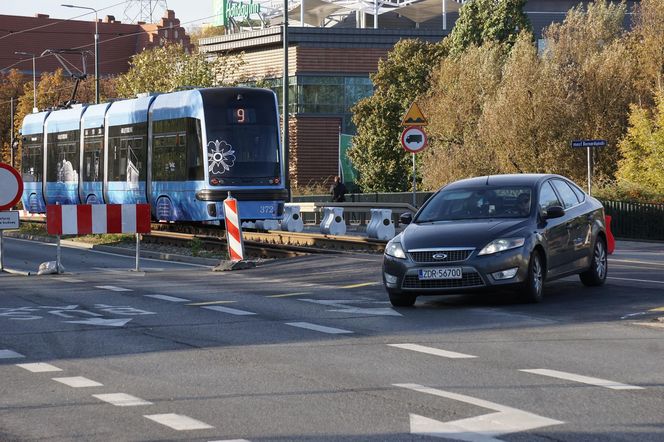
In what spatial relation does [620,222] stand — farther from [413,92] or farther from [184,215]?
[413,92]

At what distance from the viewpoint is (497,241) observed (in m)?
14.5

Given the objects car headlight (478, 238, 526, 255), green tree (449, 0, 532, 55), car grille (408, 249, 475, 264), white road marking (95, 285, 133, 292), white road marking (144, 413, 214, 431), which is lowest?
white road marking (95, 285, 133, 292)

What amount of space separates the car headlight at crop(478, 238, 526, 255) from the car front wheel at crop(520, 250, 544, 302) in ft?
0.84

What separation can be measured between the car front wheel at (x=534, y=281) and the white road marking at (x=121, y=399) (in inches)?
259

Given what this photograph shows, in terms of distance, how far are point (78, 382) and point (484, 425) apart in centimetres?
343

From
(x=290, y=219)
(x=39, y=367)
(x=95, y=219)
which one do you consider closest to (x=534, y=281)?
(x=39, y=367)

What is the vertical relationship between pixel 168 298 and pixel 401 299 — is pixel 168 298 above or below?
below

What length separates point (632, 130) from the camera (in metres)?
41.3

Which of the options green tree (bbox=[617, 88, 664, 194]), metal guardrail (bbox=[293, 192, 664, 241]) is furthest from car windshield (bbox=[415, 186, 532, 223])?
green tree (bbox=[617, 88, 664, 194])

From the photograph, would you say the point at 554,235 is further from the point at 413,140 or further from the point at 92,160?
the point at 92,160

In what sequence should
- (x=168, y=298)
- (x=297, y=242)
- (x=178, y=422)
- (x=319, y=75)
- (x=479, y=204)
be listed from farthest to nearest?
(x=319, y=75), (x=297, y=242), (x=168, y=298), (x=479, y=204), (x=178, y=422)

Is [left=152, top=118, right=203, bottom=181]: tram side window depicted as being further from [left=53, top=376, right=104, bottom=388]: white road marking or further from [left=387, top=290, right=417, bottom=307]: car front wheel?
[left=53, top=376, right=104, bottom=388]: white road marking

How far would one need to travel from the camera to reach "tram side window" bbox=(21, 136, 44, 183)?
138 feet

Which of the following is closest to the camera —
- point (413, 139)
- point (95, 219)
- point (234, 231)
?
point (95, 219)
